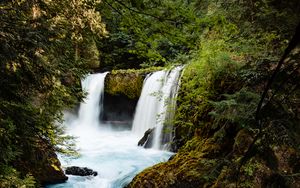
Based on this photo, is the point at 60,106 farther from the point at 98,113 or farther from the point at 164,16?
the point at 98,113

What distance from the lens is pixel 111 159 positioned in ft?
36.4

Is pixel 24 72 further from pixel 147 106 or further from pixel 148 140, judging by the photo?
pixel 147 106

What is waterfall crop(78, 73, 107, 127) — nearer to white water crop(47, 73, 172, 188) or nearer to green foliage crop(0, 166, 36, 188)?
white water crop(47, 73, 172, 188)

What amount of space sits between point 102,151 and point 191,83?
241 inches

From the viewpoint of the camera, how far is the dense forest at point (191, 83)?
2375 millimetres

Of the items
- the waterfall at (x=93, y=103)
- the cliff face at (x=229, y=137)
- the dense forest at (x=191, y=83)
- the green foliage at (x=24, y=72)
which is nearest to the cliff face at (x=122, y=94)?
the waterfall at (x=93, y=103)

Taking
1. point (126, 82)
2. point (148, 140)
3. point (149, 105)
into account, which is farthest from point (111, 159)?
point (126, 82)

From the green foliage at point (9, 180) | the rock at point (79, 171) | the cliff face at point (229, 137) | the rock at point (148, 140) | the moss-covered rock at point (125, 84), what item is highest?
the moss-covered rock at point (125, 84)

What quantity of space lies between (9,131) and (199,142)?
397cm

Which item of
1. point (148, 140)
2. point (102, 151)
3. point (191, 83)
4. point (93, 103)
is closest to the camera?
point (191, 83)

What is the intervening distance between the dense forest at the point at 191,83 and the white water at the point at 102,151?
1.25 metres

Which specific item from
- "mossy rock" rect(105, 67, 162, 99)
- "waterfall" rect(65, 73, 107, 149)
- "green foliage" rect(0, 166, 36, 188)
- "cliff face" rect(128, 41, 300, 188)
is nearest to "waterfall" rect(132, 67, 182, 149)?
"mossy rock" rect(105, 67, 162, 99)

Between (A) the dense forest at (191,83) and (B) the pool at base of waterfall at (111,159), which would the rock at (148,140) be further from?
(A) the dense forest at (191,83)

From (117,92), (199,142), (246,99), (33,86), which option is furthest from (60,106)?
(117,92)
